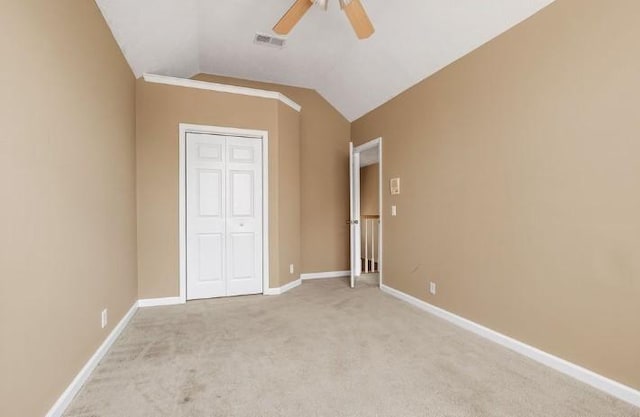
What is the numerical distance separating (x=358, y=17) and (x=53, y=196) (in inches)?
95.4

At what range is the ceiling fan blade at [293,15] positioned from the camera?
2500 mm

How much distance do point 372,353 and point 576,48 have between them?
102 inches

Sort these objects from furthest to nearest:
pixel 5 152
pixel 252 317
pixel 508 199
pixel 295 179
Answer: pixel 295 179 → pixel 252 317 → pixel 508 199 → pixel 5 152

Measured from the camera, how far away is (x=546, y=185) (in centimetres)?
233

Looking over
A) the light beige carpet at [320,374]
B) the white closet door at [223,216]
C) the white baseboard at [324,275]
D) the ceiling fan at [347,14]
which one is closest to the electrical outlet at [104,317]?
the light beige carpet at [320,374]

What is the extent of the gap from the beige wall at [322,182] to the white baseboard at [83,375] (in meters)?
2.79

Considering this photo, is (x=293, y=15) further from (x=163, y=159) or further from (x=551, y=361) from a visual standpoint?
(x=551, y=361)

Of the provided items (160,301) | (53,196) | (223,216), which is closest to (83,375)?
(53,196)

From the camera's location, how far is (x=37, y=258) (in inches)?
62.4

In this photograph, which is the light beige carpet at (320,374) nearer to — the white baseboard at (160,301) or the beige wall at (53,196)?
the beige wall at (53,196)

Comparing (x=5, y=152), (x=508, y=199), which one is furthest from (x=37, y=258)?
(x=508, y=199)

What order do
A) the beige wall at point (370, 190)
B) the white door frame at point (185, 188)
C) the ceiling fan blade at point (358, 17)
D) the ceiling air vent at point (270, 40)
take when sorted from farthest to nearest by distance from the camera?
the beige wall at point (370, 190), the white door frame at point (185, 188), the ceiling air vent at point (270, 40), the ceiling fan blade at point (358, 17)

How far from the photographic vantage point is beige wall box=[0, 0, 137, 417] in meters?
1.37

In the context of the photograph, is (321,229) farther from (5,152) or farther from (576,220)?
(5,152)
